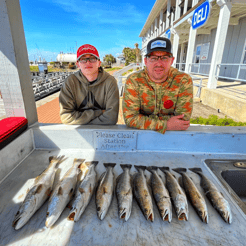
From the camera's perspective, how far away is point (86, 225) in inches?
50.6

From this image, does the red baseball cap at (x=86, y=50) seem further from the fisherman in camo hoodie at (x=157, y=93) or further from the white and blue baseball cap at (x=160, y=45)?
the white and blue baseball cap at (x=160, y=45)

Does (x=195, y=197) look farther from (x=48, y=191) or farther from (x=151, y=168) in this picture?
(x=48, y=191)

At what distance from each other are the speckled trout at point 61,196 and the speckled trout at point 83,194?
3.1 inches

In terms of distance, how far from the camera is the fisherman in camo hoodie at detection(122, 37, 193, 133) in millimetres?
2273

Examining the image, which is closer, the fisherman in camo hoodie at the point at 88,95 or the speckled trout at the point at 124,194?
the speckled trout at the point at 124,194

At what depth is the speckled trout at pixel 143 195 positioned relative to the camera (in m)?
1.35

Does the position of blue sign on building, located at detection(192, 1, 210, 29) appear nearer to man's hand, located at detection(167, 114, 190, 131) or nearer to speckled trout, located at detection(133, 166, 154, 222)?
man's hand, located at detection(167, 114, 190, 131)

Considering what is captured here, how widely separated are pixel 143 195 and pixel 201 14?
412 inches

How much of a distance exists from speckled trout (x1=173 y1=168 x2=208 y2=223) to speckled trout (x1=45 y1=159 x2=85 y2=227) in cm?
116

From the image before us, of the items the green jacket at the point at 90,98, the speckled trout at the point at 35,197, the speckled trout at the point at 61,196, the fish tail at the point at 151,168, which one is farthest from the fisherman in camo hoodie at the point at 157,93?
the speckled trout at the point at 35,197

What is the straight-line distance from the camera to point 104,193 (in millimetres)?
1494

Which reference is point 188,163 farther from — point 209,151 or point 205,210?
point 205,210

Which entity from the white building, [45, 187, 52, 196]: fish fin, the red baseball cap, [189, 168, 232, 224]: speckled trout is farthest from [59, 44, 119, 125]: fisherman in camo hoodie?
the white building

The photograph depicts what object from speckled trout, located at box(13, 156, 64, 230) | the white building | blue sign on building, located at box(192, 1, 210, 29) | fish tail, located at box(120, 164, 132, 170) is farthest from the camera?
blue sign on building, located at box(192, 1, 210, 29)
